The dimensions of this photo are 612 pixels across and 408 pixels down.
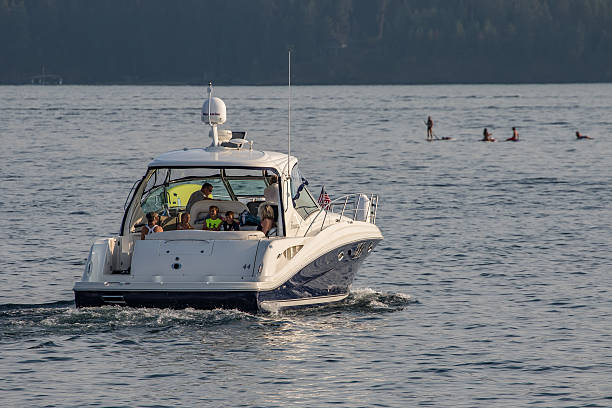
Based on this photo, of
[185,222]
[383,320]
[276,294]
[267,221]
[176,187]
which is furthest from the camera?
[176,187]

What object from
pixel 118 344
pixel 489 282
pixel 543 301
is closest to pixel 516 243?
pixel 489 282

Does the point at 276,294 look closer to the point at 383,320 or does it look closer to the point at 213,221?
the point at 213,221

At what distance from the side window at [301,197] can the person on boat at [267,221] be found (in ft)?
2.60

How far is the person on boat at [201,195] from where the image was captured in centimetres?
1917

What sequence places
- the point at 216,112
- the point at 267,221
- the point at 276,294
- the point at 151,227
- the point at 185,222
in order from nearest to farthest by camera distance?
the point at 276,294
the point at 151,227
the point at 267,221
the point at 185,222
the point at 216,112

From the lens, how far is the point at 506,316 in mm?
19172

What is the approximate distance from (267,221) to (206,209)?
1.40 meters

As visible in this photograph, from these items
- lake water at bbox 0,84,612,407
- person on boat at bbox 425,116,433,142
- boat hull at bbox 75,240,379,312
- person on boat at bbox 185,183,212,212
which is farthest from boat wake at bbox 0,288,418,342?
person on boat at bbox 425,116,433,142

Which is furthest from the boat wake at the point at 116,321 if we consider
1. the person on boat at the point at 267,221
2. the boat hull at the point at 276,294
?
the person on boat at the point at 267,221

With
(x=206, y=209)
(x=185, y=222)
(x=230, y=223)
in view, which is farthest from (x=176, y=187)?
(x=230, y=223)

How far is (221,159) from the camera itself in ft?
59.1

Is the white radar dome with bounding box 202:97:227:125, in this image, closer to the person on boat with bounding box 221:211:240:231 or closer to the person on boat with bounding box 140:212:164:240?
the person on boat with bounding box 221:211:240:231

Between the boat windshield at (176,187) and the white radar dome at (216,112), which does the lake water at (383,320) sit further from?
the white radar dome at (216,112)

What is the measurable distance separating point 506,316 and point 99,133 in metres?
66.7
